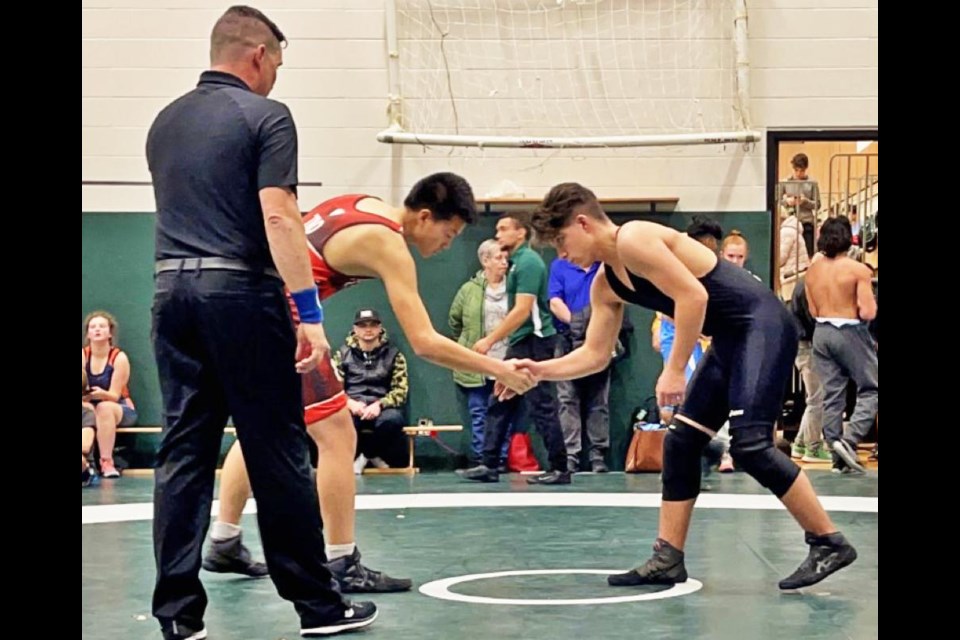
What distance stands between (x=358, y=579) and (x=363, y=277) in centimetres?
112

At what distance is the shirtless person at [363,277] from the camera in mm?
4504

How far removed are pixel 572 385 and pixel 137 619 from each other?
5.39m

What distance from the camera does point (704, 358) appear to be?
16.8ft

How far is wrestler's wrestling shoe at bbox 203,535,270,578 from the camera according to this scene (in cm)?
517

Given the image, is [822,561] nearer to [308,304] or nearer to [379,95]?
[308,304]

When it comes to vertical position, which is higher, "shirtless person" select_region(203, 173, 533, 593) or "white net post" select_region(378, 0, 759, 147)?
"white net post" select_region(378, 0, 759, 147)

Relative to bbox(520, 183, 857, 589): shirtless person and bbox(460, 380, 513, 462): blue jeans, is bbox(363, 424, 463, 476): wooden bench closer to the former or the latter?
bbox(460, 380, 513, 462): blue jeans

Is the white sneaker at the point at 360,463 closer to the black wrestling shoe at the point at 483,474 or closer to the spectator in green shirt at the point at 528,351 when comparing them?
the spectator in green shirt at the point at 528,351

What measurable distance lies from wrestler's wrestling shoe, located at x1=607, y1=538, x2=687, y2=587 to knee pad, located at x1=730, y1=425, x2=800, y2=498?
1.52 ft

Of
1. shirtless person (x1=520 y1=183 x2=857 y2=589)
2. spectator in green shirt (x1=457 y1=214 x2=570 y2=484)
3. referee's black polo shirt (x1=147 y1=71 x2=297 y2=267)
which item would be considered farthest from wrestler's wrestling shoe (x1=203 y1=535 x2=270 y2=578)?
spectator in green shirt (x1=457 y1=214 x2=570 y2=484)

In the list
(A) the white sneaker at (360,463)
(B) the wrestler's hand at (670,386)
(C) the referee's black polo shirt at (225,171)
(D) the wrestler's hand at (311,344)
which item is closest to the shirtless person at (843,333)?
(A) the white sneaker at (360,463)

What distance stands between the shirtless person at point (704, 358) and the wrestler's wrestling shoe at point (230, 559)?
136cm

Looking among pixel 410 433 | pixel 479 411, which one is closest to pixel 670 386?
pixel 479 411

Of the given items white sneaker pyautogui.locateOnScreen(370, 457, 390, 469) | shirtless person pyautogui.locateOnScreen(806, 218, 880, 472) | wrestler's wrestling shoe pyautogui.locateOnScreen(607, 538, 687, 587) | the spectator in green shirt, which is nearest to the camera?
wrestler's wrestling shoe pyautogui.locateOnScreen(607, 538, 687, 587)
